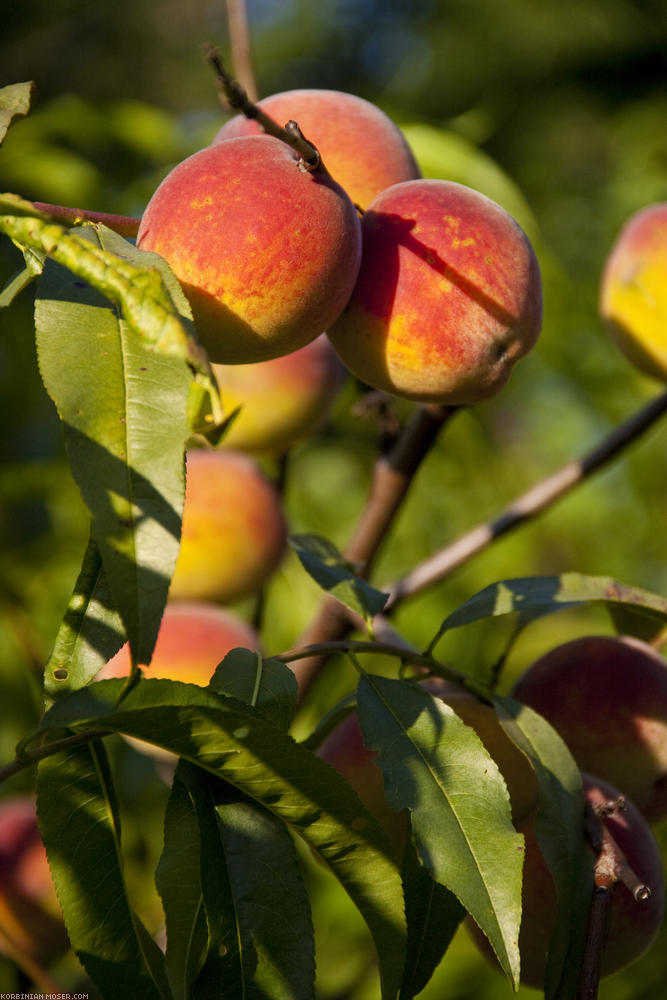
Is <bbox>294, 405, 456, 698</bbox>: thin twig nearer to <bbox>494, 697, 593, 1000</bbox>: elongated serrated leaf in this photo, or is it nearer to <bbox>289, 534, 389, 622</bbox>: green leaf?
<bbox>289, 534, 389, 622</bbox>: green leaf

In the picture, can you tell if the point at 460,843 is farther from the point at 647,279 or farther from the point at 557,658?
the point at 647,279

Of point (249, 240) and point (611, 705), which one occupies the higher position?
point (249, 240)

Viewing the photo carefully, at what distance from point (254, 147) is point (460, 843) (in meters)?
0.35

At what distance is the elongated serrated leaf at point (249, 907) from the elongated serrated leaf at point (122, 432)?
0.14 m

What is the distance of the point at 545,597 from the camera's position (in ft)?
1.96

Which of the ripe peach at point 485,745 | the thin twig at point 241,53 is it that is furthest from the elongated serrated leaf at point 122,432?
the thin twig at point 241,53

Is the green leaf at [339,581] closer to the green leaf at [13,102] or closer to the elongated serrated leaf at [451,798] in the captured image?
the elongated serrated leaf at [451,798]

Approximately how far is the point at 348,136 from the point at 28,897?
0.76m

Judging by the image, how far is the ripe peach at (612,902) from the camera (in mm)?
614

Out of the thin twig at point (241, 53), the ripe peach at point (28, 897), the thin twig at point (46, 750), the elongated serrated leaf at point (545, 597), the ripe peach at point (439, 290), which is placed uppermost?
the ripe peach at point (439, 290)

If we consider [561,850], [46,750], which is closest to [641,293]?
[561,850]

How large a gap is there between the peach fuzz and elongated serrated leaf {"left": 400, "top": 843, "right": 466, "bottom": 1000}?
0.37 m

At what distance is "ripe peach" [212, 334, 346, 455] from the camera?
1059 millimetres

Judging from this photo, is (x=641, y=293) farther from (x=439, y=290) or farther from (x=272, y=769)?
(x=272, y=769)
